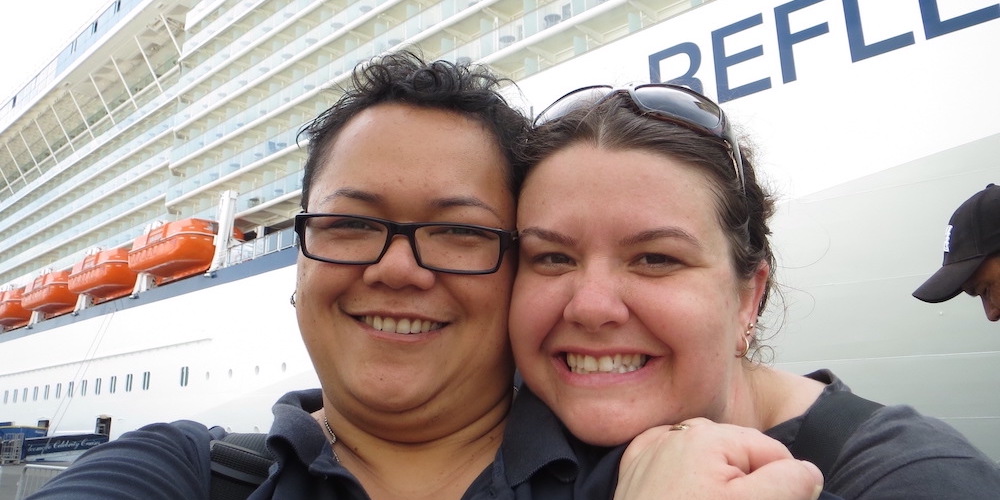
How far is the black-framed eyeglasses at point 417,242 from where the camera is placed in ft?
4.06

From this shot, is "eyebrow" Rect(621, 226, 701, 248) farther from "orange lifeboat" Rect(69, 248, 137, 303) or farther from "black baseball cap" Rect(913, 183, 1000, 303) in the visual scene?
"orange lifeboat" Rect(69, 248, 137, 303)

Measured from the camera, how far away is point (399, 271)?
1.20 metres

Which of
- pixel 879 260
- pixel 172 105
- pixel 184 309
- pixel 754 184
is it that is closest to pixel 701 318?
pixel 754 184

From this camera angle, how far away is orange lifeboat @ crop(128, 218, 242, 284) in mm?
11609

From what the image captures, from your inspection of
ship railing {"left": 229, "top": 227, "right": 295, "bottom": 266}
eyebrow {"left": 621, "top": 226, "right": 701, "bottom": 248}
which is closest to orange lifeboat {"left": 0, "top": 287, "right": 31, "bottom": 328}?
ship railing {"left": 229, "top": 227, "right": 295, "bottom": 266}

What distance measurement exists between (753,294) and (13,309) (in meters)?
23.1

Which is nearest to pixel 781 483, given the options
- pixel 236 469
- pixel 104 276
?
pixel 236 469

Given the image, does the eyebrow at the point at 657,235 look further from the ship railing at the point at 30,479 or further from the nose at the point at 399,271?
the ship railing at the point at 30,479

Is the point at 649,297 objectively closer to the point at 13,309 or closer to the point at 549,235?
the point at 549,235

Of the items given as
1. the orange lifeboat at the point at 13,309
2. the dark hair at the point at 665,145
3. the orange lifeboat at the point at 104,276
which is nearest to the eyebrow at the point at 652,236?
the dark hair at the point at 665,145

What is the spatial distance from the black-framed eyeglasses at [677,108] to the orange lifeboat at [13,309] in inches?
867

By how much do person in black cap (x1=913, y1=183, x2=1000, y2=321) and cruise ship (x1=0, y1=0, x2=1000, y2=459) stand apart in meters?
0.69

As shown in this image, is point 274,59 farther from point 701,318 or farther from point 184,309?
point 701,318

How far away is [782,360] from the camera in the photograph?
15.1ft
